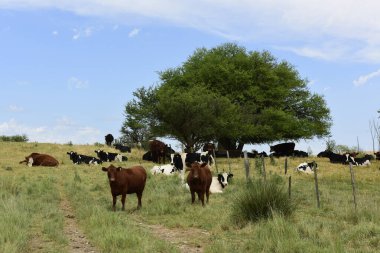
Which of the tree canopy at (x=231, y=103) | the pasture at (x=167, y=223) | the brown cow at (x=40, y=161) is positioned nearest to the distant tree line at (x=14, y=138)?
the tree canopy at (x=231, y=103)

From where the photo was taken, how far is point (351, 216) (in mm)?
12805

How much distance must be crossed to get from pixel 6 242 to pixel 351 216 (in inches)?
343

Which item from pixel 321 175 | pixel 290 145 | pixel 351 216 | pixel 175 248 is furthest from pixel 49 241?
pixel 290 145

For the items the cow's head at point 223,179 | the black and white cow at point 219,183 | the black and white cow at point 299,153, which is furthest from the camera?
the black and white cow at point 299,153

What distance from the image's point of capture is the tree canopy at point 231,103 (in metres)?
38.3

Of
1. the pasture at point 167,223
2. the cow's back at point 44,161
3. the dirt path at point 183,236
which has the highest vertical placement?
the cow's back at point 44,161

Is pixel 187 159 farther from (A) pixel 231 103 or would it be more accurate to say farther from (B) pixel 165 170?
(A) pixel 231 103

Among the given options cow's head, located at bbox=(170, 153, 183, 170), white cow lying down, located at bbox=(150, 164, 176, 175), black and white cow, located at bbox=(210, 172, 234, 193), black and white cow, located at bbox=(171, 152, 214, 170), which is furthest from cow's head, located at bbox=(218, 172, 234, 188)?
white cow lying down, located at bbox=(150, 164, 176, 175)

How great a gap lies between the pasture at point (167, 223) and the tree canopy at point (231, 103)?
55.8 ft

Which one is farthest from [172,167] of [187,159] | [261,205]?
[261,205]

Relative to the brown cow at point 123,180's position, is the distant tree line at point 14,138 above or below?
above

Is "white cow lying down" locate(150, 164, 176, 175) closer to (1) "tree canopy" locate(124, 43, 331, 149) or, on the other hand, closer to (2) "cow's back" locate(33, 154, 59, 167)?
(2) "cow's back" locate(33, 154, 59, 167)

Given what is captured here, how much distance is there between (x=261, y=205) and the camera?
1203cm

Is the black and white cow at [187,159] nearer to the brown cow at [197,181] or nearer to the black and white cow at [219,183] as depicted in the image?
the black and white cow at [219,183]
